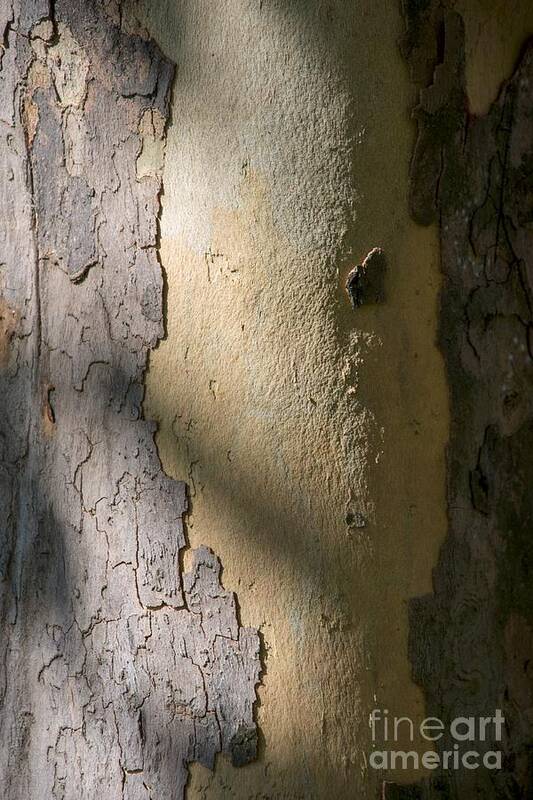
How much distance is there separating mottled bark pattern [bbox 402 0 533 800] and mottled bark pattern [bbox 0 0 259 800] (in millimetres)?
249

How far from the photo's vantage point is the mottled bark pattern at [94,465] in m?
1.01

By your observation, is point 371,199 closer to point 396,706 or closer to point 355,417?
point 355,417

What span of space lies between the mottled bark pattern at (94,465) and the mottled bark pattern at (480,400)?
249mm

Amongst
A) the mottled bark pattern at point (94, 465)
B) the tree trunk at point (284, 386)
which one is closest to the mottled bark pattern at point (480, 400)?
the tree trunk at point (284, 386)

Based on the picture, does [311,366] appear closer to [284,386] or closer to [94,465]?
[284,386]

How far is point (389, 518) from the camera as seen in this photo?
3.23 ft

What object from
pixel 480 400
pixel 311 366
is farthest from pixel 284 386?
pixel 480 400

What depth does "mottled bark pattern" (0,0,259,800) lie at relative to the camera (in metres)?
1.01

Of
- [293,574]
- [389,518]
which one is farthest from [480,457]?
[293,574]

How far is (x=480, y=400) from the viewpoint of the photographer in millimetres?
1026

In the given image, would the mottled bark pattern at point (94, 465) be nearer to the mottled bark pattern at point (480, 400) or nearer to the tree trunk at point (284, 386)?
the tree trunk at point (284, 386)

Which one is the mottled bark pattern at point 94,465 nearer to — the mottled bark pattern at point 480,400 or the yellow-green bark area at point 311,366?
the yellow-green bark area at point 311,366

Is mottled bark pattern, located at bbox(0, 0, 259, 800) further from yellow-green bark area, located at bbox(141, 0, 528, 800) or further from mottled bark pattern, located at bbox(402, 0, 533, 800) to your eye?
mottled bark pattern, located at bbox(402, 0, 533, 800)

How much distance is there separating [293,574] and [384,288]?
0.35 m
